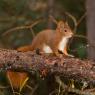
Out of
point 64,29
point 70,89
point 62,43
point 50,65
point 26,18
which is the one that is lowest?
point 70,89

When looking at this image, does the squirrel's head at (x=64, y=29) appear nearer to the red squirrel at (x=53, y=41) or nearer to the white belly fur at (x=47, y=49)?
the red squirrel at (x=53, y=41)

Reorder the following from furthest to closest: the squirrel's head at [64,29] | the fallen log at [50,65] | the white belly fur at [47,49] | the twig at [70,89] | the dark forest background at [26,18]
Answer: the dark forest background at [26,18] < the white belly fur at [47,49] < the squirrel's head at [64,29] < the twig at [70,89] < the fallen log at [50,65]

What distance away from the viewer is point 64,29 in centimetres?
435

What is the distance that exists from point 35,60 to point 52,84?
2.53ft

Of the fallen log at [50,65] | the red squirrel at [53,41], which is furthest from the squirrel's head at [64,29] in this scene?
the fallen log at [50,65]

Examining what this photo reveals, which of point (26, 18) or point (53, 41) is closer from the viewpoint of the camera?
point (53, 41)

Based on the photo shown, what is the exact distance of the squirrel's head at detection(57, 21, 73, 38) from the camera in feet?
14.1

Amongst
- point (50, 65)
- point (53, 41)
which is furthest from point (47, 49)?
point (50, 65)

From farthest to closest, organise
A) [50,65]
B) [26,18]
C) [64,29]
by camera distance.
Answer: [26,18] → [64,29] → [50,65]

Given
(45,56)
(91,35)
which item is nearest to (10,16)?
(91,35)

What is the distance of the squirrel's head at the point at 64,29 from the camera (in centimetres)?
431

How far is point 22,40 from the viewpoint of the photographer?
6973 mm

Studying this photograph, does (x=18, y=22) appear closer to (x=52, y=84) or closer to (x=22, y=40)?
(x=22, y=40)

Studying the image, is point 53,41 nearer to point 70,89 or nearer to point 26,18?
point 70,89
